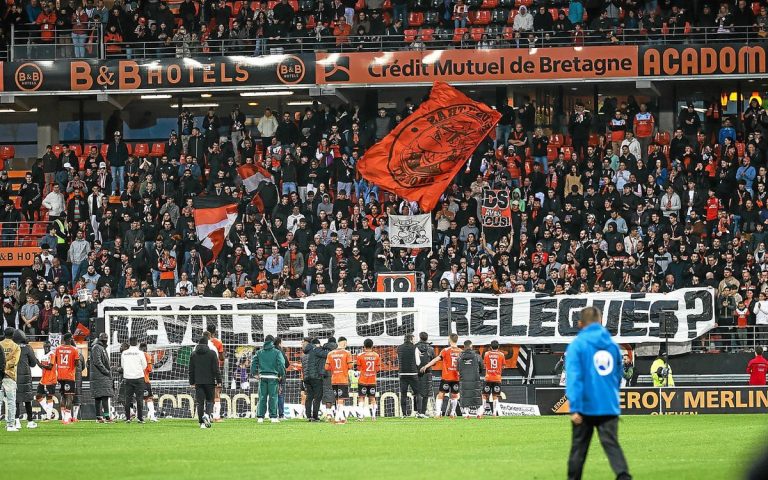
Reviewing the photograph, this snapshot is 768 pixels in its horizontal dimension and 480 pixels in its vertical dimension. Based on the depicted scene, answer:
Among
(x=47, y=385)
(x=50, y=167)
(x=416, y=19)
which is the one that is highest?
(x=416, y=19)

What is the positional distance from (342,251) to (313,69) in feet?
25.2

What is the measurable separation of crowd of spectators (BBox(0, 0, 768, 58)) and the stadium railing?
4 cm

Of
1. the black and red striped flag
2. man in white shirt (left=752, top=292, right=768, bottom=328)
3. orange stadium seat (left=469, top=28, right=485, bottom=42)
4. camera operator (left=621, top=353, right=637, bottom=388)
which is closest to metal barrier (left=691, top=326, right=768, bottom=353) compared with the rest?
man in white shirt (left=752, top=292, right=768, bottom=328)

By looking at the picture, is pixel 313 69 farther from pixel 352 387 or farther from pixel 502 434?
pixel 502 434

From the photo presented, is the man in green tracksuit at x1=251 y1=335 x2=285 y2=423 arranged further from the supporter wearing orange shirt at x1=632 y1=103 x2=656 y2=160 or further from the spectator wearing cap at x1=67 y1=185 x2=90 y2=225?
the supporter wearing orange shirt at x1=632 y1=103 x2=656 y2=160

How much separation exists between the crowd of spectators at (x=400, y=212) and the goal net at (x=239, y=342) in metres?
1.59

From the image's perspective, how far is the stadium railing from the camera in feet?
130

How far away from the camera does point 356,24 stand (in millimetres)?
42219

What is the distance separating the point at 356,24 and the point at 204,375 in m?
20.2

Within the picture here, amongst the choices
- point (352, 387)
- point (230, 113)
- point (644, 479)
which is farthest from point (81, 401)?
point (644, 479)

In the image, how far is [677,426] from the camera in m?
24.1

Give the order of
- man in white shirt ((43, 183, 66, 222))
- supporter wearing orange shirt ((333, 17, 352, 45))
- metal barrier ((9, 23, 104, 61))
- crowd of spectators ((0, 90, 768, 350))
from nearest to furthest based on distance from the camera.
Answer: crowd of spectators ((0, 90, 768, 350))
man in white shirt ((43, 183, 66, 222))
supporter wearing orange shirt ((333, 17, 352, 45))
metal barrier ((9, 23, 104, 61))

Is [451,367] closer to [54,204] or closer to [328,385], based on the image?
[328,385]

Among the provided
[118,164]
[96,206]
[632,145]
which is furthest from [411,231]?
[118,164]
